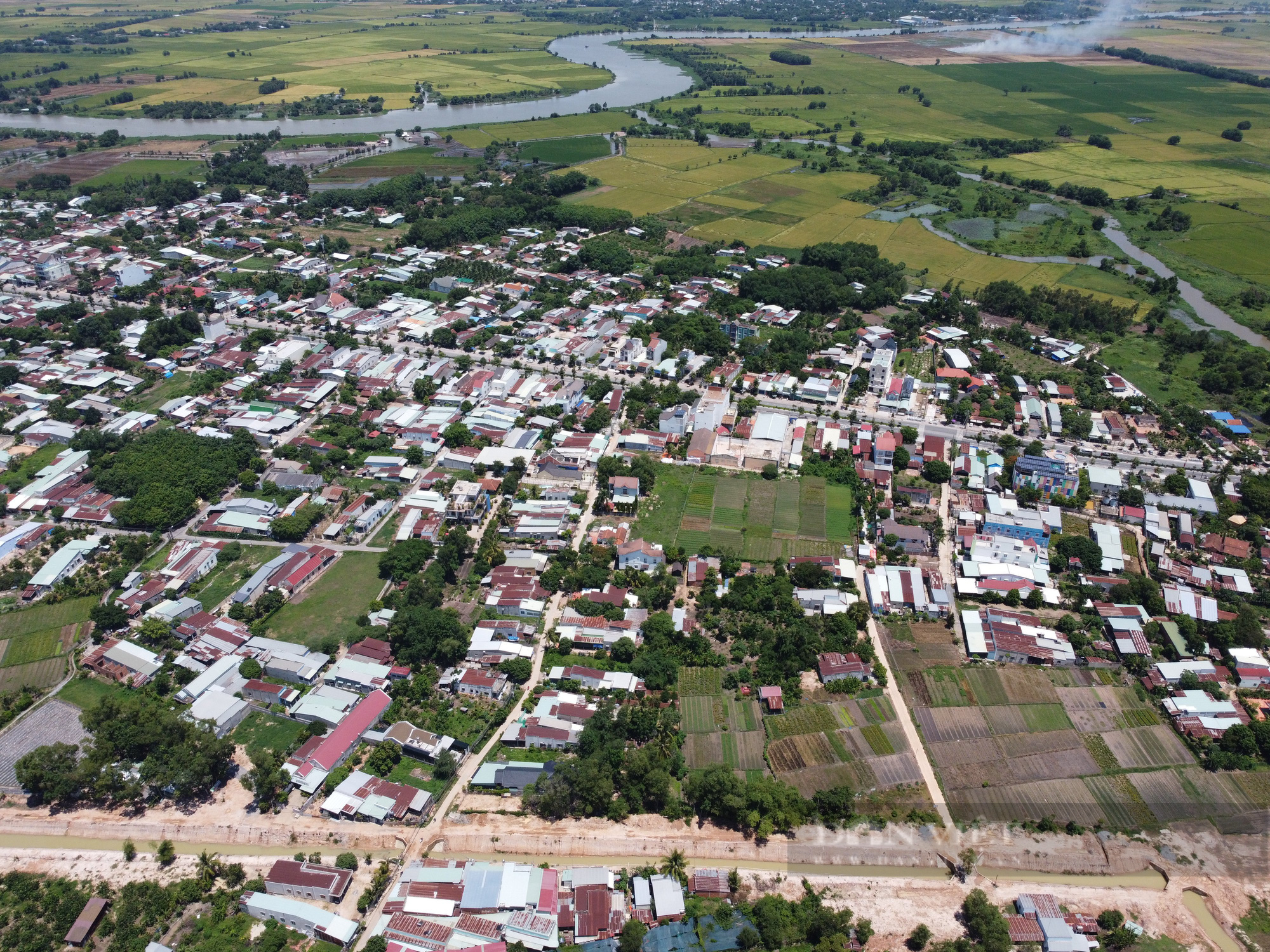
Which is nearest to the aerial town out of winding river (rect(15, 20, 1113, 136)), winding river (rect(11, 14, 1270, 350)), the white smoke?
winding river (rect(11, 14, 1270, 350))

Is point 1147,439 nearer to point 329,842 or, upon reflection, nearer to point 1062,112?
point 329,842

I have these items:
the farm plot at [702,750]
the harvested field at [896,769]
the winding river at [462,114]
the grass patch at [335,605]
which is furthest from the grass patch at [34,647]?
the winding river at [462,114]

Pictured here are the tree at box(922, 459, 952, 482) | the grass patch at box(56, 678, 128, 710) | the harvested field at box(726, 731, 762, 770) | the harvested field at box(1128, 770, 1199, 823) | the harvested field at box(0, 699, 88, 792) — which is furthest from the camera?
the tree at box(922, 459, 952, 482)

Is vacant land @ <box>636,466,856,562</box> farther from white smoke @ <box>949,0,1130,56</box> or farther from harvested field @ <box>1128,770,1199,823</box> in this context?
white smoke @ <box>949,0,1130,56</box>

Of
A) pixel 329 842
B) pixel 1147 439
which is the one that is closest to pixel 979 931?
pixel 329 842

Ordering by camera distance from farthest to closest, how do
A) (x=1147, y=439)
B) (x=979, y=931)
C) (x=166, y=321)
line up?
Answer: (x=166, y=321) < (x=1147, y=439) < (x=979, y=931)
